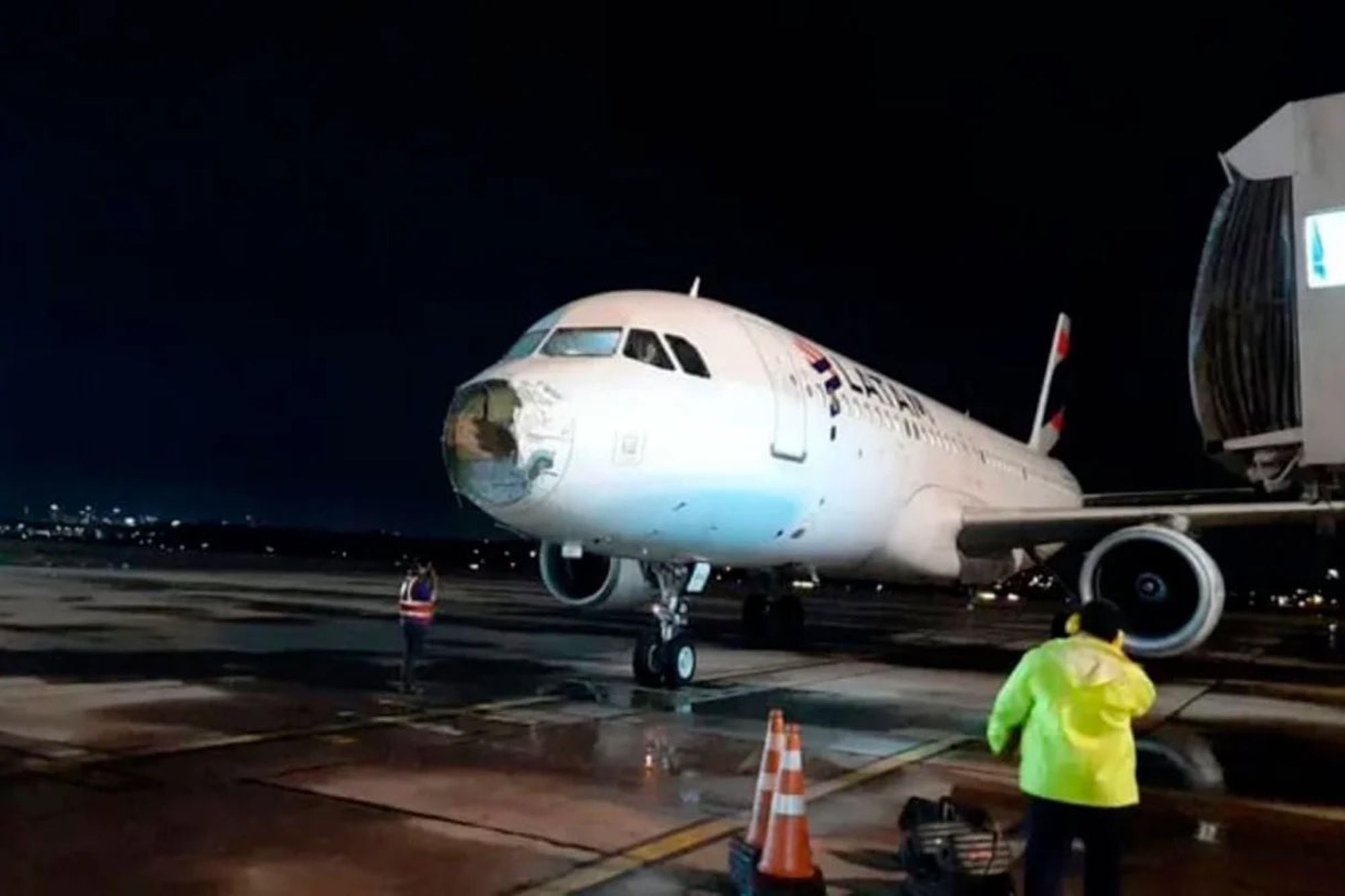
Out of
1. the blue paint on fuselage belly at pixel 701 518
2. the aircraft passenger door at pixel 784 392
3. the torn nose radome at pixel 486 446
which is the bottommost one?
the blue paint on fuselage belly at pixel 701 518

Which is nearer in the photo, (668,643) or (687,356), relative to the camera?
(687,356)

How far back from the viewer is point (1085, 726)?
4.49 meters

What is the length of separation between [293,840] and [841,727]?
5241 mm

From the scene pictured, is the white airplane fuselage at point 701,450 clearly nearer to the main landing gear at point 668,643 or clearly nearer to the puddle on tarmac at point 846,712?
the main landing gear at point 668,643

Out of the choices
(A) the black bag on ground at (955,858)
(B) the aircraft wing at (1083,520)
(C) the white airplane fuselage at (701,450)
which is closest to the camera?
(A) the black bag on ground at (955,858)

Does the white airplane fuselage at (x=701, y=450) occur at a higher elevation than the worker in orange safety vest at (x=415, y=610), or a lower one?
higher

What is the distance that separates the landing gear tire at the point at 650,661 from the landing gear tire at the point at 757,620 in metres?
6.92

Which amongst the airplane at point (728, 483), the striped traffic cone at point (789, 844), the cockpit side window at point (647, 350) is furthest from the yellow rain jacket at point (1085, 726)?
the cockpit side window at point (647, 350)

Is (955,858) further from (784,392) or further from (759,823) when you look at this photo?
(784,392)

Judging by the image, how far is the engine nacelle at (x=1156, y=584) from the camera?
13.2 meters

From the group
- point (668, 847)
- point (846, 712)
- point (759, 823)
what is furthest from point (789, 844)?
point (846, 712)

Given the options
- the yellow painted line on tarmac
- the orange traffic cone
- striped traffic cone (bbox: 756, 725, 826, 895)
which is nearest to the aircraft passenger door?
the yellow painted line on tarmac

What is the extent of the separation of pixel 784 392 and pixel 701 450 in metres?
1.80

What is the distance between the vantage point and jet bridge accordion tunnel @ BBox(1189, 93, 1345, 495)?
5742 mm
